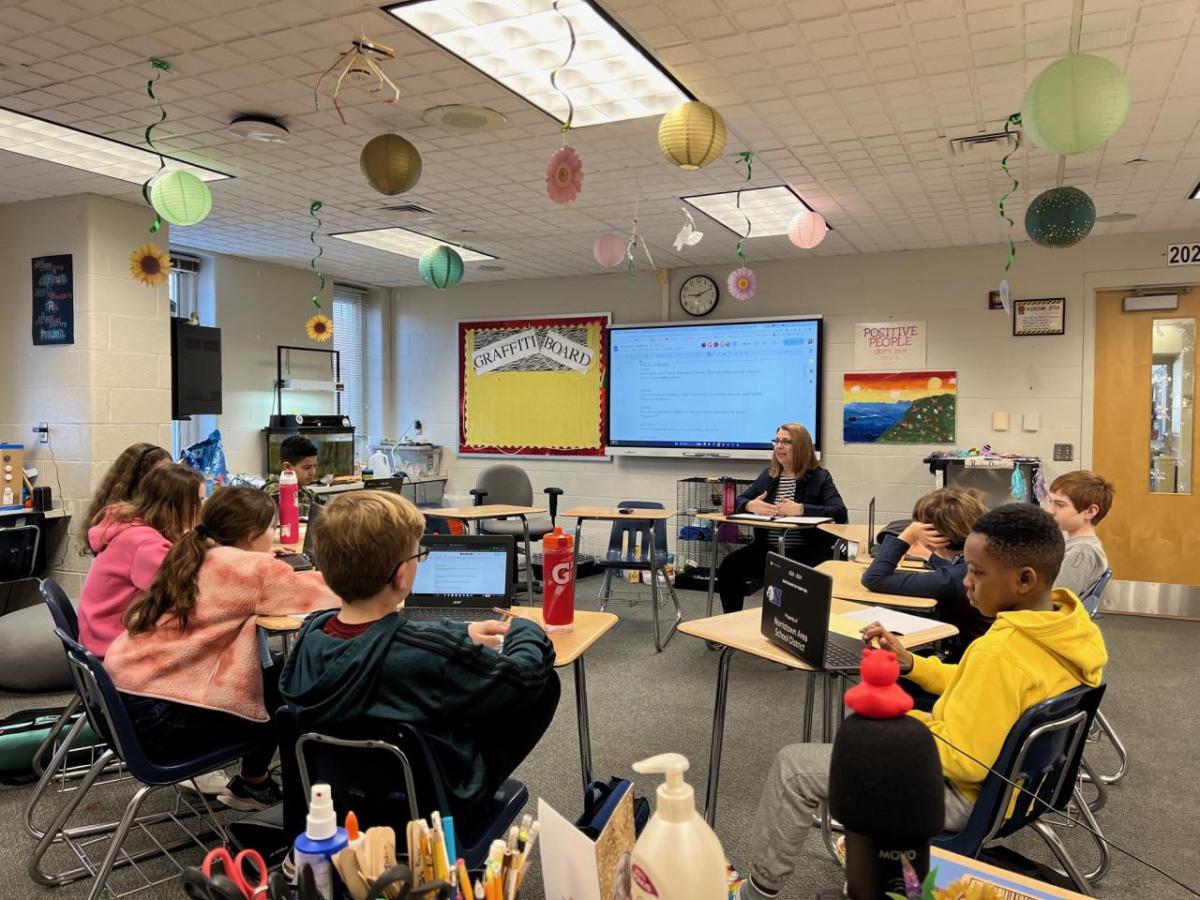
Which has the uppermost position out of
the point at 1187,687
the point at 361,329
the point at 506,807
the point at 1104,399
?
the point at 361,329

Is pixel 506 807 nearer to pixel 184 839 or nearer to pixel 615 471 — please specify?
pixel 184 839

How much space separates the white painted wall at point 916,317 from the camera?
233 inches

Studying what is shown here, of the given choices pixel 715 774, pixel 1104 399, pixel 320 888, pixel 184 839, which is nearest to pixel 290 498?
pixel 184 839

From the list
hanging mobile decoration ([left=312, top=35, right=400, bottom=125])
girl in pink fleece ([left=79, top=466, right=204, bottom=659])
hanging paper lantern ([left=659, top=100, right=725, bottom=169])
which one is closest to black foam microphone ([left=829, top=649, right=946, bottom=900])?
girl in pink fleece ([left=79, top=466, right=204, bottom=659])

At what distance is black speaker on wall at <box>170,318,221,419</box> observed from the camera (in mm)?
5461

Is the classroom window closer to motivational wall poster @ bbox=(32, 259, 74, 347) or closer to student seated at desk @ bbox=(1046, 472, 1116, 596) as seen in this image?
motivational wall poster @ bbox=(32, 259, 74, 347)

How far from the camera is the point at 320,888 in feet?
2.51

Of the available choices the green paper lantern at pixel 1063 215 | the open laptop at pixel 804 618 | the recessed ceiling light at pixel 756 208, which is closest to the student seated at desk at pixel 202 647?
the open laptop at pixel 804 618

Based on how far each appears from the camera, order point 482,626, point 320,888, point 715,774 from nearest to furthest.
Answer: point 320,888 < point 482,626 < point 715,774

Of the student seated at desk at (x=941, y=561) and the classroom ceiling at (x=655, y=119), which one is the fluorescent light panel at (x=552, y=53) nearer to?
the classroom ceiling at (x=655, y=119)

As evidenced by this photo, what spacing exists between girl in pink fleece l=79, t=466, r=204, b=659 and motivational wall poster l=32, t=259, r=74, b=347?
2.70m

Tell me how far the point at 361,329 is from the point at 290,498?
15.6 feet

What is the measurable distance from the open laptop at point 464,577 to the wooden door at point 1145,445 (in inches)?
197

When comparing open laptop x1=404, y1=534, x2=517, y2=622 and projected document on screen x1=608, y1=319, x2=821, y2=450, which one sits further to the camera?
projected document on screen x1=608, y1=319, x2=821, y2=450
